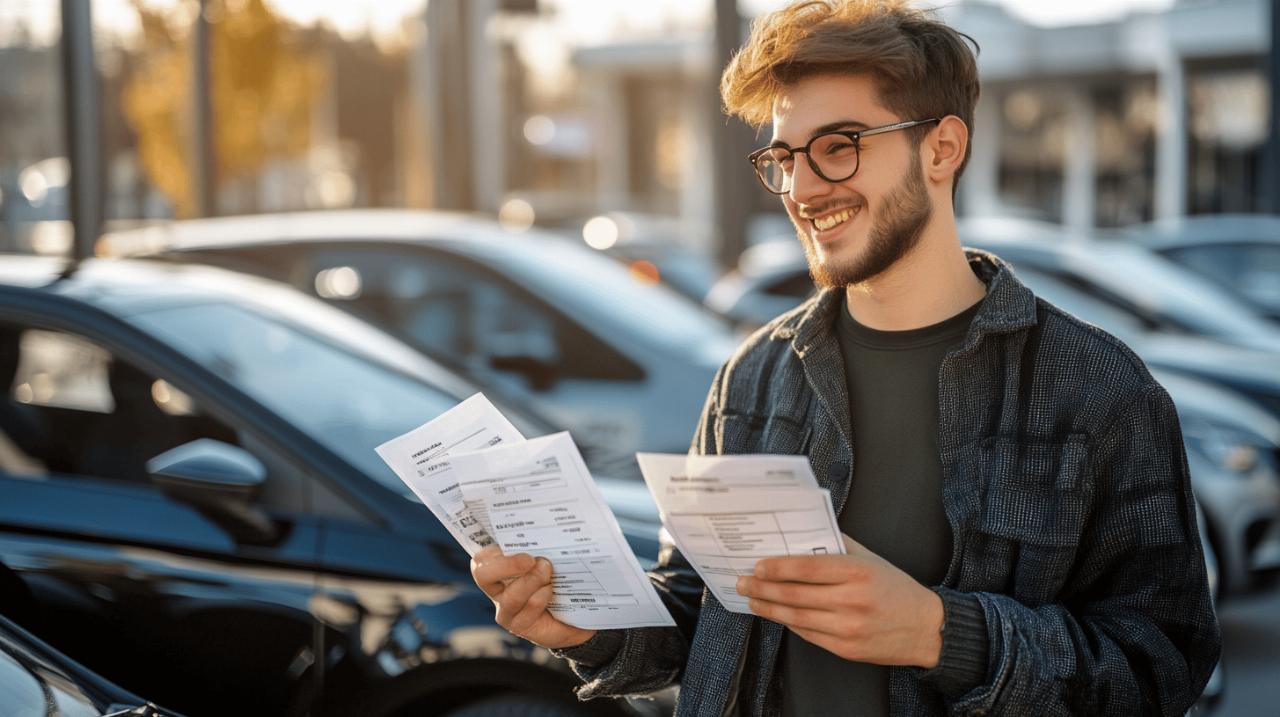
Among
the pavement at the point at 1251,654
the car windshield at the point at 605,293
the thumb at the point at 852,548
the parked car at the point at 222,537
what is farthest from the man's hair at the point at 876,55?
the car windshield at the point at 605,293

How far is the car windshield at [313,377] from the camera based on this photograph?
11.9ft

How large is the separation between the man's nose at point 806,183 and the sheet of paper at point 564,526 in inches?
19.9

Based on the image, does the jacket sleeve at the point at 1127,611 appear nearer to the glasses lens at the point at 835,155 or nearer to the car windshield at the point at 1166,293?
the glasses lens at the point at 835,155

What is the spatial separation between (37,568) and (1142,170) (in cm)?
3065

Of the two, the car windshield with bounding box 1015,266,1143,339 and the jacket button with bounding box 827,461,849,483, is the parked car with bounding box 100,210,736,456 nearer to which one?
the car windshield with bounding box 1015,266,1143,339

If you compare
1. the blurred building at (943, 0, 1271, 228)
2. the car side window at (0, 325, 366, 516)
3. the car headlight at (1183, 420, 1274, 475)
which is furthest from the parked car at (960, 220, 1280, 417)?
the blurred building at (943, 0, 1271, 228)

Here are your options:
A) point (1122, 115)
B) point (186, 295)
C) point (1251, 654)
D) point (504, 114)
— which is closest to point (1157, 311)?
point (1251, 654)

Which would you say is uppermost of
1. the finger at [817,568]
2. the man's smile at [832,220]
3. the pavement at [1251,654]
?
the man's smile at [832,220]

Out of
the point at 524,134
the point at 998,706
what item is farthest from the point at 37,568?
the point at 524,134

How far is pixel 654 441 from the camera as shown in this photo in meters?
5.52

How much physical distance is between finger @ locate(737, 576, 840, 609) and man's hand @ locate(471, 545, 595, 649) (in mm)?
358

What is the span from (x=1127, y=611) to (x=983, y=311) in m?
0.45

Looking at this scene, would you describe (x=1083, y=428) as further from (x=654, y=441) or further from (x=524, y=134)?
(x=524, y=134)

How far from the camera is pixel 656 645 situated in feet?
7.12
